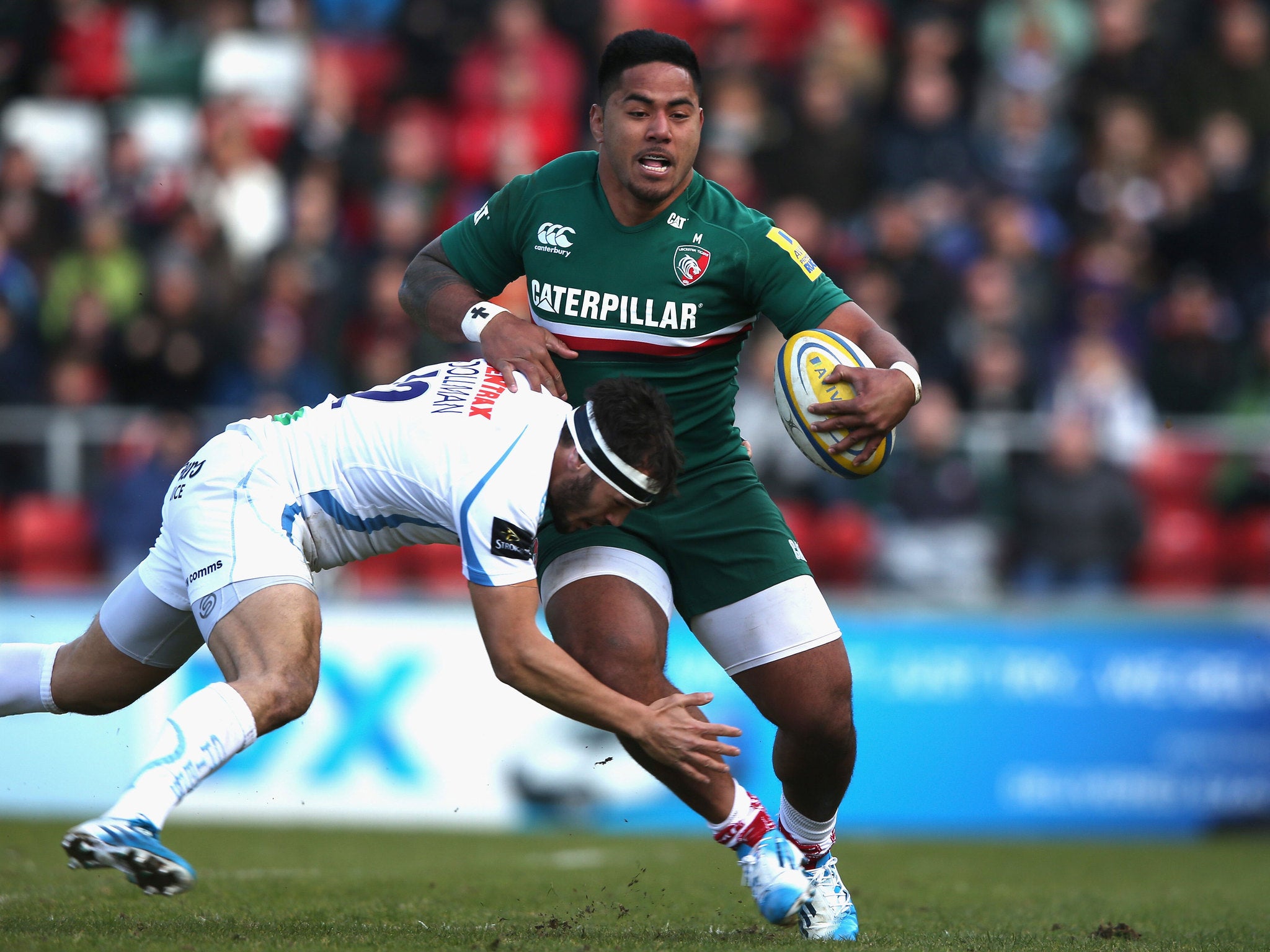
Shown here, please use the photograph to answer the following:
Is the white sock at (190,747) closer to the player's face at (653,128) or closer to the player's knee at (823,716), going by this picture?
the player's knee at (823,716)

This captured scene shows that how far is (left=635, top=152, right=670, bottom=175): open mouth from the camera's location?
6.09 meters

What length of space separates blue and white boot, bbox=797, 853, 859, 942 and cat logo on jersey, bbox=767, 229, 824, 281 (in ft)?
7.73

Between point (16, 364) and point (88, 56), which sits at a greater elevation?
point (88, 56)

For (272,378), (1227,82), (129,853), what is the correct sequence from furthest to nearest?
(1227,82)
(272,378)
(129,853)

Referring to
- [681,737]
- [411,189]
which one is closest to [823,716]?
[681,737]

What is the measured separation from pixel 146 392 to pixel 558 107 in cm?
480

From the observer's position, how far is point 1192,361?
1321 cm

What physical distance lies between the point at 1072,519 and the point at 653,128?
7062 millimetres

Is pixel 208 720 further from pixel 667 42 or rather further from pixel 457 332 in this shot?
pixel 667 42

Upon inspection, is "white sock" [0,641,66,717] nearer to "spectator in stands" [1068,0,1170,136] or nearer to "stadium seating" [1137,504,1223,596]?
"stadium seating" [1137,504,1223,596]

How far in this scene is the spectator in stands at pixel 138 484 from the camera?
11.7 m

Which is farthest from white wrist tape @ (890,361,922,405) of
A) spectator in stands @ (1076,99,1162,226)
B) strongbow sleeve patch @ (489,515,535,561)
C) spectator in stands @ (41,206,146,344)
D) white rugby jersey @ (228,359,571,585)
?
spectator in stands @ (1076,99,1162,226)

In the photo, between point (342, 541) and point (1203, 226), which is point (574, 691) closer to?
point (342, 541)

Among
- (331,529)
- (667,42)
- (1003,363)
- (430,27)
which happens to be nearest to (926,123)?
(1003,363)
